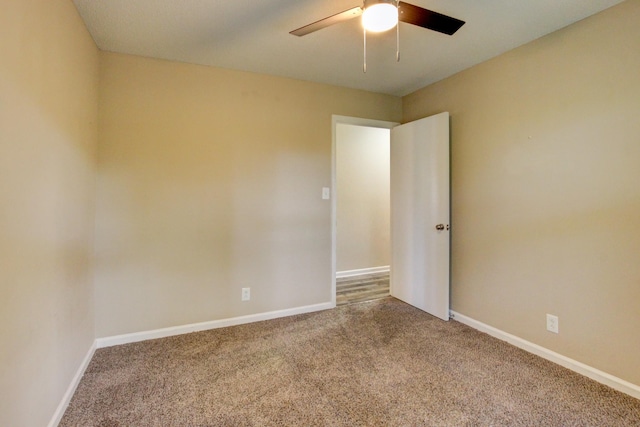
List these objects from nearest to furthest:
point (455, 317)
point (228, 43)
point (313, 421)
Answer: point (313, 421)
point (228, 43)
point (455, 317)

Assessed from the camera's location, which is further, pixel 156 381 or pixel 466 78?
pixel 466 78

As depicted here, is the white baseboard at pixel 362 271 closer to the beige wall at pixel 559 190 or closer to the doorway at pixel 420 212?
the doorway at pixel 420 212

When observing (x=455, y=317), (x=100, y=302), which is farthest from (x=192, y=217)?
(x=455, y=317)

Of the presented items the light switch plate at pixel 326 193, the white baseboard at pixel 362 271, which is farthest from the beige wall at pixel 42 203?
the white baseboard at pixel 362 271

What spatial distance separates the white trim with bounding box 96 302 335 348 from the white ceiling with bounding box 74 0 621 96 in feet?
7.49

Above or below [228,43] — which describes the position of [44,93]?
below

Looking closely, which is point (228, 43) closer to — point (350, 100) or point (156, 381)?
point (350, 100)

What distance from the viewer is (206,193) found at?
2645 millimetres

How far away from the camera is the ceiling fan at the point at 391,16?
1367mm

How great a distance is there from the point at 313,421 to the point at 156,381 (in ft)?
3.51

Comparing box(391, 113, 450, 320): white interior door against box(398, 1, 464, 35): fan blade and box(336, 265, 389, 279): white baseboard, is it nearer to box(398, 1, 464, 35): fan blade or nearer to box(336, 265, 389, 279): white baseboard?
box(336, 265, 389, 279): white baseboard

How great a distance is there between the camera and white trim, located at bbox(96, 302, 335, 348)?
7.85 ft

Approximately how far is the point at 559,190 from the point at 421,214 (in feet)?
3.89

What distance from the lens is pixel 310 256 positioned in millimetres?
3080
